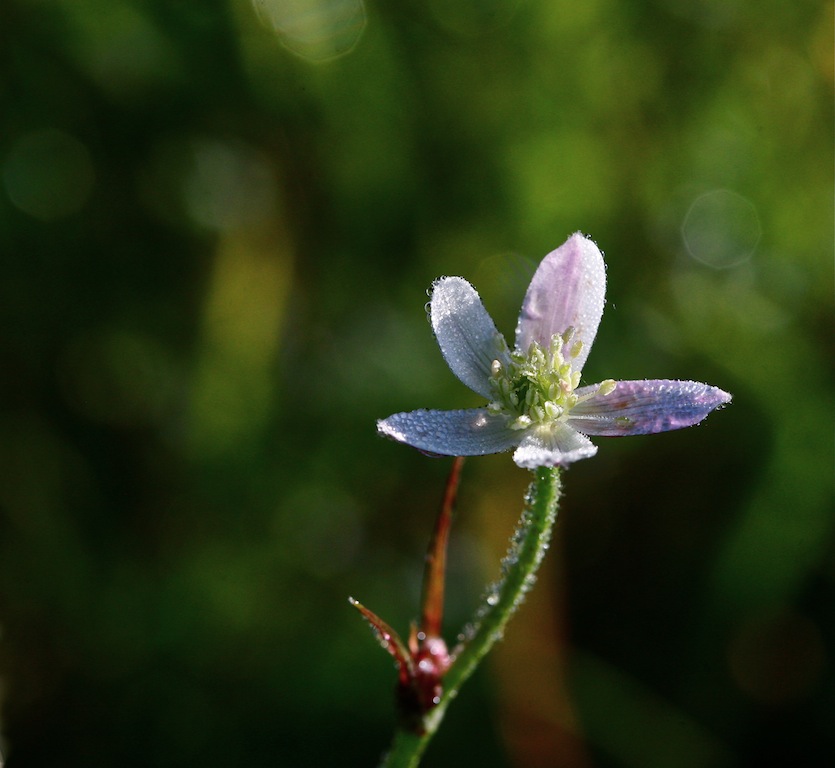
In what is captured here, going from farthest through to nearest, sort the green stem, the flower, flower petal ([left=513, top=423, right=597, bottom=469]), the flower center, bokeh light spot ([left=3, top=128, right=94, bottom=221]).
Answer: bokeh light spot ([left=3, top=128, right=94, bottom=221]) → the flower center → the flower → the green stem → flower petal ([left=513, top=423, right=597, bottom=469])

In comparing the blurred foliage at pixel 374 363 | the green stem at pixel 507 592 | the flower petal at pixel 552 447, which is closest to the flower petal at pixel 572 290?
the flower petal at pixel 552 447

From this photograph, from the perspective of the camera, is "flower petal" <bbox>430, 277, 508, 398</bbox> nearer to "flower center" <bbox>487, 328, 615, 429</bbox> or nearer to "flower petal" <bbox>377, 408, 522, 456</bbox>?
"flower center" <bbox>487, 328, 615, 429</bbox>

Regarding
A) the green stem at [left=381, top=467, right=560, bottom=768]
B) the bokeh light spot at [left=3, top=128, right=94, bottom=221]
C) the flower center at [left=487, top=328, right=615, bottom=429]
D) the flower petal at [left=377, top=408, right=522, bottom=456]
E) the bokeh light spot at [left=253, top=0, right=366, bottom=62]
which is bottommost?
the green stem at [left=381, top=467, right=560, bottom=768]

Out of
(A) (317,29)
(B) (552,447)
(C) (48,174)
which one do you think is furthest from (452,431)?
(C) (48,174)

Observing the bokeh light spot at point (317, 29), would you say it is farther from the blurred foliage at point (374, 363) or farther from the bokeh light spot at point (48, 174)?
the bokeh light spot at point (48, 174)

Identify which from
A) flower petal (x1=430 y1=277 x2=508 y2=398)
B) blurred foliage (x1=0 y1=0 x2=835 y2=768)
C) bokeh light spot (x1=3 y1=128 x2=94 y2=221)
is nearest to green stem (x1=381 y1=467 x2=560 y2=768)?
flower petal (x1=430 y1=277 x2=508 y2=398)

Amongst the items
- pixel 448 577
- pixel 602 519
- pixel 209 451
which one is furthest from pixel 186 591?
pixel 602 519

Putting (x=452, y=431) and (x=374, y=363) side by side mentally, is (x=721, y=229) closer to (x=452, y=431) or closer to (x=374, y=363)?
(x=374, y=363)
